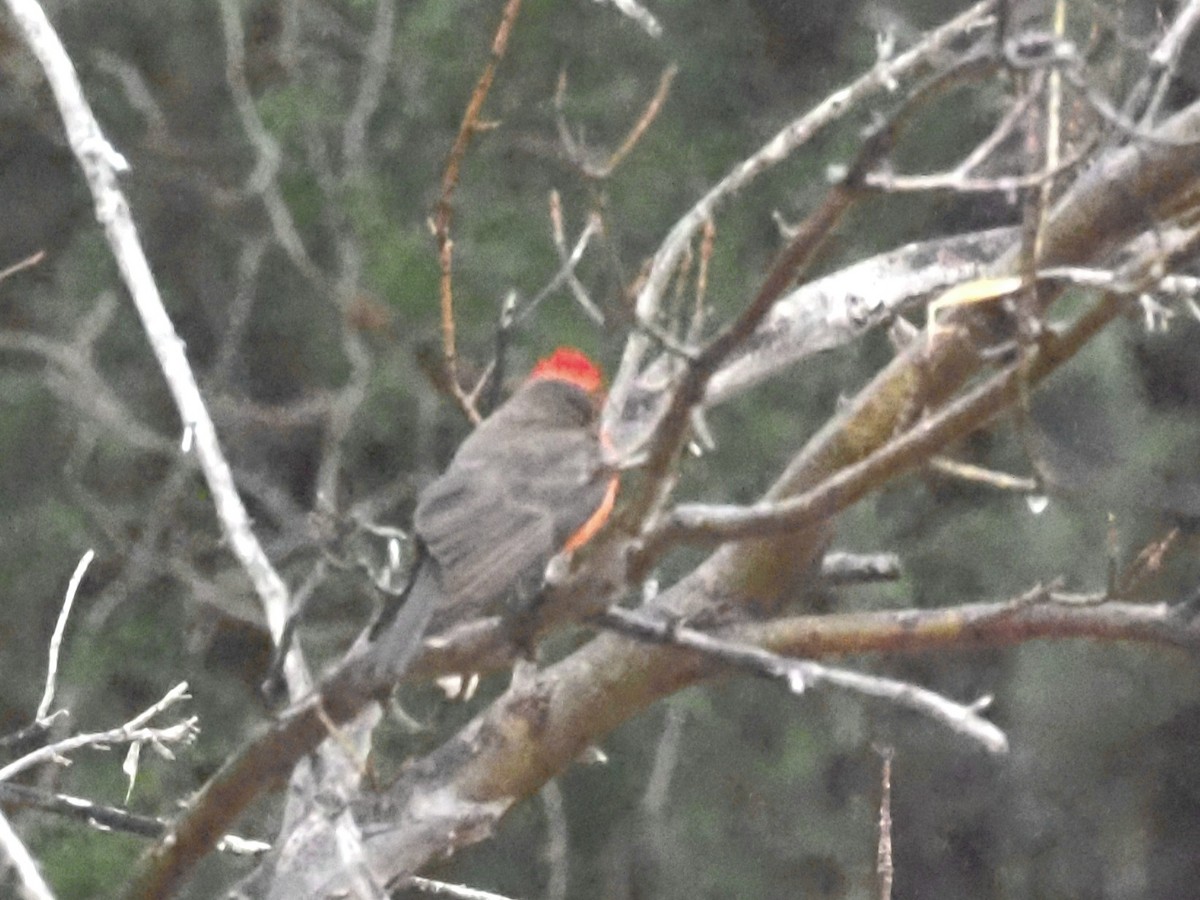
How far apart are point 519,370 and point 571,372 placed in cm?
53

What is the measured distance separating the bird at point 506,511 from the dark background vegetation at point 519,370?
1.76 feet

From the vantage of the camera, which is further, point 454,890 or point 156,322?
point 454,890

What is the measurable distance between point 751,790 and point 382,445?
712 millimetres

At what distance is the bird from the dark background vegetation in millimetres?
538

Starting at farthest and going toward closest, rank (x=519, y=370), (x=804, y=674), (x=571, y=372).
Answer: (x=519, y=370) < (x=571, y=372) < (x=804, y=674)

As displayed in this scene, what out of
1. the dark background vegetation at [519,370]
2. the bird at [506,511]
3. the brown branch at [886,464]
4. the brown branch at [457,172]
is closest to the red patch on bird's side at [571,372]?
the bird at [506,511]

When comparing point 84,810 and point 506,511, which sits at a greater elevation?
point 506,511

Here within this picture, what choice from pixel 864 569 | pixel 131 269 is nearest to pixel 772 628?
pixel 864 569

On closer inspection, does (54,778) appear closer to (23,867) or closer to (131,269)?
(131,269)

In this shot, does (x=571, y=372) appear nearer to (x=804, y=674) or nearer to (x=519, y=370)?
(x=519, y=370)

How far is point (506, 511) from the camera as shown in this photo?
5.38 feet

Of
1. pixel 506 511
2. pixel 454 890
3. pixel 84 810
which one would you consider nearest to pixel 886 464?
pixel 506 511

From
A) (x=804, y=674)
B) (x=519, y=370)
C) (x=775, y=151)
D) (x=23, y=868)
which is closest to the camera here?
(x=23, y=868)

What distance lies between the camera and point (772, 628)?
152 centimetres
